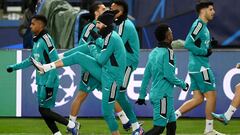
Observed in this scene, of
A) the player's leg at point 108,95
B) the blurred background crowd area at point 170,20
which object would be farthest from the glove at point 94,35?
the blurred background crowd area at point 170,20

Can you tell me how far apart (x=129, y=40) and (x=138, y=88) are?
11.6 ft

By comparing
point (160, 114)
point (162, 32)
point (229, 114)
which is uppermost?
point (162, 32)

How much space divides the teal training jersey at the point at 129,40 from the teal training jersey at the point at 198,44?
3.30ft

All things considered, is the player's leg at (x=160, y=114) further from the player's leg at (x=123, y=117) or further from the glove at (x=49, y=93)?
the glove at (x=49, y=93)

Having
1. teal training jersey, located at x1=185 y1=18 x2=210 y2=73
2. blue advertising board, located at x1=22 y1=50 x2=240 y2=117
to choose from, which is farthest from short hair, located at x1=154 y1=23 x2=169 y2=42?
blue advertising board, located at x1=22 y1=50 x2=240 y2=117

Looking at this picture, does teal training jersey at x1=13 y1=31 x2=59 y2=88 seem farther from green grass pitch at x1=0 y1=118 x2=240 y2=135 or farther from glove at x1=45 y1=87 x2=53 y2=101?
green grass pitch at x1=0 y1=118 x2=240 y2=135

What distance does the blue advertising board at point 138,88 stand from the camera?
17.1m

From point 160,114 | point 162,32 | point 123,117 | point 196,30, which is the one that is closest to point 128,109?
point 123,117

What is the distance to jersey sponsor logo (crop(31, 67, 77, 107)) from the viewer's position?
57.7ft

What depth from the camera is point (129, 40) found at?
14.0 meters

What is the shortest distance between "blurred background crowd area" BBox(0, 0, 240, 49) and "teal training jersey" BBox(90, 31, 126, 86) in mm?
8490

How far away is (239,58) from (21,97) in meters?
4.55

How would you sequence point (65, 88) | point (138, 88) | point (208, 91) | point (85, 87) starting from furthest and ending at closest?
point (65, 88), point (138, 88), point (85, 87), point (208, 91)

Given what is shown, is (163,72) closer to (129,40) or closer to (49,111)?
(129,40)
